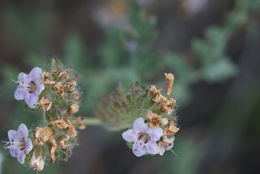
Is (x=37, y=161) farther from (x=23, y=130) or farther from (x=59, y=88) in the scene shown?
(x=59, y=88)

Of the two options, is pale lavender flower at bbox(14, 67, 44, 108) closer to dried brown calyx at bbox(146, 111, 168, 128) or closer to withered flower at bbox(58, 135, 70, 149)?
withered flower at bbox(58, 135, 70, 149)

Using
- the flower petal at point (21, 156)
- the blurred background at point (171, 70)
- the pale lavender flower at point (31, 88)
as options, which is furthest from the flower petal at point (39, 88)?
the blurred background at point (171, 70)

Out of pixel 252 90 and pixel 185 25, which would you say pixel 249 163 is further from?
pixel 185 25

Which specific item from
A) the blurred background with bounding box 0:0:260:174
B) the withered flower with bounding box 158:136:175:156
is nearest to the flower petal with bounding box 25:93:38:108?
the withered flower with bounding box 158:136:175:156

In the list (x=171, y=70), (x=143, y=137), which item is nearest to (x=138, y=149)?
(x=143, y=137)

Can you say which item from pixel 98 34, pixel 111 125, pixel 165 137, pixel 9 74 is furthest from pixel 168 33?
pixel 165 137

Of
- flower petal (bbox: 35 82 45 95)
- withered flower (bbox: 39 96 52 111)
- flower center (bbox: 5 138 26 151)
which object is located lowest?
flower center (bbox: 5 138 26 151)

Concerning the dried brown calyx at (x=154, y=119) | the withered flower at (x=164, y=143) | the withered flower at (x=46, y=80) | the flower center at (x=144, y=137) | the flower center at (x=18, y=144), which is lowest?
the withered flower at (x=164, y=143)

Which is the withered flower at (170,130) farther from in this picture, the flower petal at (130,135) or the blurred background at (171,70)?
the blurred background at (171,70)
